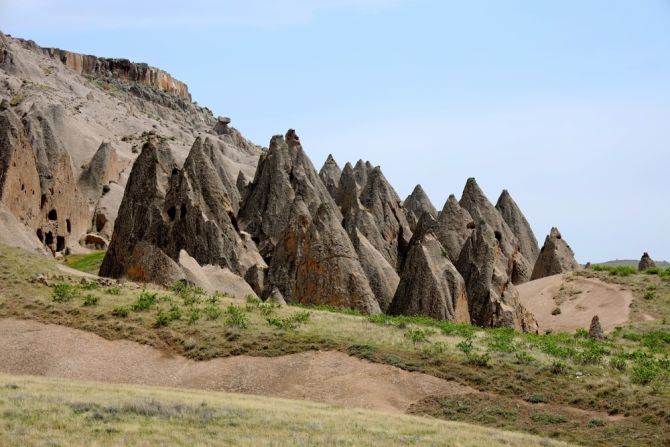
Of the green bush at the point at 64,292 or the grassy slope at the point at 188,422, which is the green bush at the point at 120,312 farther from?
the grassy slope at the point at 188,422

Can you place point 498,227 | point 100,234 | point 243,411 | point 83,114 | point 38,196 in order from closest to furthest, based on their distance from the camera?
point 243,411 < point 38,196 < point 498,227 < point 100,234 < point 83,114

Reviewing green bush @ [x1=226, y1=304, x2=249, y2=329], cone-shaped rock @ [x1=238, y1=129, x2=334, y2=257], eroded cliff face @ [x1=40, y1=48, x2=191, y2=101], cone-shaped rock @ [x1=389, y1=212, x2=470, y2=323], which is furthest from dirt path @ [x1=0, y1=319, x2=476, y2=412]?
eroded cliff face @ [x1=40, y1=48, x2=191, y2=101]

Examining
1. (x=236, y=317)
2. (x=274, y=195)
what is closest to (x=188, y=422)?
(x=236, y=317)

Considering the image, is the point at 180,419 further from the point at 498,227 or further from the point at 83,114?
the point at 83,114

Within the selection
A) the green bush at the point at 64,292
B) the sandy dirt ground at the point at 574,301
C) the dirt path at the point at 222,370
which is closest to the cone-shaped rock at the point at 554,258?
the sandy dirt ground at the point at 574,301

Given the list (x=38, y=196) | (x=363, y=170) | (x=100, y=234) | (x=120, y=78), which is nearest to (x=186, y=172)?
(x=38, y=196)

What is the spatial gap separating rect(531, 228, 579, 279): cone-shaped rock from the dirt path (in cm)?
3793

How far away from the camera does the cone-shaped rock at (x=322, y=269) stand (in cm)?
4188

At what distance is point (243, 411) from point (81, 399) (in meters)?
3.70

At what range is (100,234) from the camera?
78.6 m

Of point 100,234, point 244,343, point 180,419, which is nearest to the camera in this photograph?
point 180,419

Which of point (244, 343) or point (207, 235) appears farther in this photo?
point (207, 235)

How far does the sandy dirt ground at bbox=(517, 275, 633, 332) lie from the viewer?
53.0m

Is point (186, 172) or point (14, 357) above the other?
point (186, 172)
